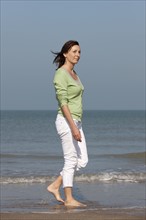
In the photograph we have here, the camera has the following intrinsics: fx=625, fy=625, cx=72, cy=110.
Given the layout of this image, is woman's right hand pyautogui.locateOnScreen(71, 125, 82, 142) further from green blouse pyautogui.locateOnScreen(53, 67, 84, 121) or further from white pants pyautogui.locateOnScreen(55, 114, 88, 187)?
green blouse pyautogui.locateOnScreen(53, 67, 84, 121)

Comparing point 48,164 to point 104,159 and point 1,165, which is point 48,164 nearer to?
point 1,165

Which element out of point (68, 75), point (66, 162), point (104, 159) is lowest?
point (104, 159)

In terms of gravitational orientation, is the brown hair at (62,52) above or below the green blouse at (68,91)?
above

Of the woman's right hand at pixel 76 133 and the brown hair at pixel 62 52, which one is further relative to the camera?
the brown hair at pixel 62 52

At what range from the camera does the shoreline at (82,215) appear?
20.2 ft

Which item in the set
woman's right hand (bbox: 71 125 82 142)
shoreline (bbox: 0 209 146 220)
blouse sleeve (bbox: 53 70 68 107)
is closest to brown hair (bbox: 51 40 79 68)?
blouse sleeve (bbox: 53 70 68 107)

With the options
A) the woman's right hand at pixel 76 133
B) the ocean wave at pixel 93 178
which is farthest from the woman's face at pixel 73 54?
the ocean wave at pixel 93 178

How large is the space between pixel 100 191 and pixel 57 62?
2961mm

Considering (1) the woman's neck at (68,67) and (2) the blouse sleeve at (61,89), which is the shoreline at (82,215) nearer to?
(2) the blouse sleeve at (61,89)

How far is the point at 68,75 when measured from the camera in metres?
6.72

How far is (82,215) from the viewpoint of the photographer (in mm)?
6258

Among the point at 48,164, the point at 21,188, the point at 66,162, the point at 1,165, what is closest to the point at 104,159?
the point at 48,164

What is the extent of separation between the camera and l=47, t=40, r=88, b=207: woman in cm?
661

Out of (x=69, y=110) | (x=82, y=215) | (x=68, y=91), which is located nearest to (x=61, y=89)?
(x=68, y=91)
